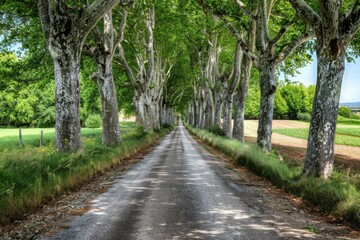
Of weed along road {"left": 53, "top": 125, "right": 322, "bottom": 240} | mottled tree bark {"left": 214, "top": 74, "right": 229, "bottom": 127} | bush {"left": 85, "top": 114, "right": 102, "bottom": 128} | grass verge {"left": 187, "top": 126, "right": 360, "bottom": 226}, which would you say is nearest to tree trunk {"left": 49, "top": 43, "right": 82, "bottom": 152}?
weed along road {"left": 53, "top": 125, "right": 322, "bottom": 240}

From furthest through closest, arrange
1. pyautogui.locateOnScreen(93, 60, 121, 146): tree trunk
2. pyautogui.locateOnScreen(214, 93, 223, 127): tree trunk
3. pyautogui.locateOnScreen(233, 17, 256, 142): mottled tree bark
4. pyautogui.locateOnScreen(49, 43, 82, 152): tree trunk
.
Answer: pyautogui.locateOnScreen(214, 93, 223, 127): tree trunk
pyautogui.locateOnScreen(233, 17, 256, 142): mottled tree bark
pyautogui.locateOnScreen(93, 60, 121, 146): tree trunk
pyautogui.locateOnScreen(49, 43, 82, 152): tree trunk

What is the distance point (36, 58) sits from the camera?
49.4 ft

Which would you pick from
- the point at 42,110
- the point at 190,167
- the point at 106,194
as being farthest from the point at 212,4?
the point at 42,110

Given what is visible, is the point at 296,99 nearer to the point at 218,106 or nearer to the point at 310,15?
the point at 218,106

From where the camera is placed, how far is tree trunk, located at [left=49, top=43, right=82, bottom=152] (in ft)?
30.4

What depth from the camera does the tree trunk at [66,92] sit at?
30.4ft

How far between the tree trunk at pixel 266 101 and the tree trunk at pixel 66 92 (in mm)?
7773

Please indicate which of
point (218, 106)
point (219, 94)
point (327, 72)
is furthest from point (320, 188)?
point (218, 106)

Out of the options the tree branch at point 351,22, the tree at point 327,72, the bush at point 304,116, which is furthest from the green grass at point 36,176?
the bush at point 304,116

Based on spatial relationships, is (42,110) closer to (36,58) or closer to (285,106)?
(36,58)

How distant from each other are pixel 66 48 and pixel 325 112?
7644 mm

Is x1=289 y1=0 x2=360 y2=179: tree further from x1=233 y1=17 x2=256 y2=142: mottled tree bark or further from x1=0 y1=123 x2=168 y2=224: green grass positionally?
x1=233 y1=17 x2=256 y2=142: mottled tree bark

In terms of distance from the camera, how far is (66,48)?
30.2ft

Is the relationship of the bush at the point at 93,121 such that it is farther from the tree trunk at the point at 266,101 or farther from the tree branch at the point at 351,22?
the tree branch at the point at 351,22
